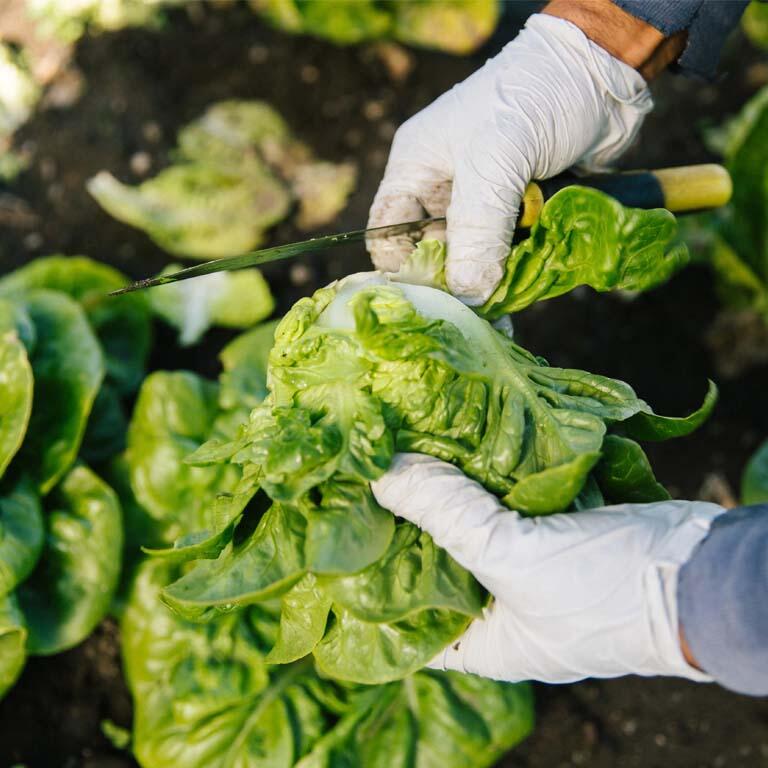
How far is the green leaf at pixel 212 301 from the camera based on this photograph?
14.3ft

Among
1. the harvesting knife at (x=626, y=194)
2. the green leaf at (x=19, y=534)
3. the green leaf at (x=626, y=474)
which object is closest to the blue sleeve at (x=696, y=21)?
the harvesting knife at (x=626, y=194)

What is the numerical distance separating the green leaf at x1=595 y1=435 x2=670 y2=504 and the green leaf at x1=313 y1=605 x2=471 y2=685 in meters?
0.58

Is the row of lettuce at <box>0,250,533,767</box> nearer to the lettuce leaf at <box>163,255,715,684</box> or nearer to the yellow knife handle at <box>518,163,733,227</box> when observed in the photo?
the lettuce leaf at <box>163,255,715,684</box>

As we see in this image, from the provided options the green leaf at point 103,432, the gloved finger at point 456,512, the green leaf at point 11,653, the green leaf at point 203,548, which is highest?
the gloved finger at point 456,512

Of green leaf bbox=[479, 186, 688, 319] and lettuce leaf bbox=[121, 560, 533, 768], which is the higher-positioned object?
green leaf bbox=[479, 186, 688, 319]

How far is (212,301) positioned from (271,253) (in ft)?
6.40

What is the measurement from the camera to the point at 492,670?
7.88ft

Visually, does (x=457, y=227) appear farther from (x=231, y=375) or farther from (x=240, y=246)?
(x=240, y=246)

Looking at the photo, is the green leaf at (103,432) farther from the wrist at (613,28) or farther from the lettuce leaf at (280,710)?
the wrist at (613,28)

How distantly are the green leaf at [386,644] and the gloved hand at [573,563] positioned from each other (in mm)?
199

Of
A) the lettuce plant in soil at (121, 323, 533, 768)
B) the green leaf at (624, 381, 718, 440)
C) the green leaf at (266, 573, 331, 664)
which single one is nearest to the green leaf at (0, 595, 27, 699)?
the lettuce plant in soil at (121, 323, 533, 768)

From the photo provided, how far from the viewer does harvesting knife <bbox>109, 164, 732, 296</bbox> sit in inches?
100

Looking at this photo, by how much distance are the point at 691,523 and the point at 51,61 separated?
486 centimetres

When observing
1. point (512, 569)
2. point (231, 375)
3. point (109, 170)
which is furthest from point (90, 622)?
point (109, 170)
